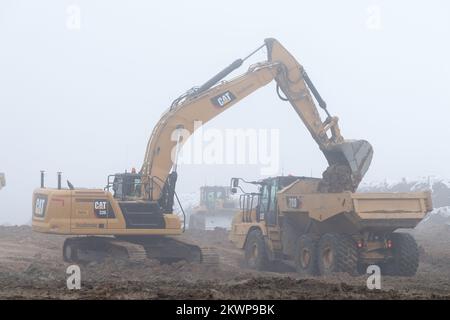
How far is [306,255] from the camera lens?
17047 mm

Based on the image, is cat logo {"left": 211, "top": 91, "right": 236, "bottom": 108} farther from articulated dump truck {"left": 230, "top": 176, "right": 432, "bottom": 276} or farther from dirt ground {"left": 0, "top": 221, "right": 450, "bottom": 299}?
dirt ground {"left": 0, "top": 221, "right": 450, "bottom": 299}

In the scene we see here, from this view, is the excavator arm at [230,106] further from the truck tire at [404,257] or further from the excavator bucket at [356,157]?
the truck tire at [404,257]

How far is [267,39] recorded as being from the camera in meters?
18.8

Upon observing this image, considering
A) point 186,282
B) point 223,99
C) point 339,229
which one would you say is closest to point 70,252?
point 223,99

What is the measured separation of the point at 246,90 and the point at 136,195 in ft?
11.5

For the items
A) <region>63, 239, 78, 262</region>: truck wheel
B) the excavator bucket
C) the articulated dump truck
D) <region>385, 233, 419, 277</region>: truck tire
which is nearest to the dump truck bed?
the articulated dump truck

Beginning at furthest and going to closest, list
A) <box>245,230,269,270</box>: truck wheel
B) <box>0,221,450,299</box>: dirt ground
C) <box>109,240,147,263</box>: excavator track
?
<box>245,230,269,270</box>: truck wheel, <box>109,240,147,263</box>: excavator track, <box>0,221,450,299</box>: dirt ground

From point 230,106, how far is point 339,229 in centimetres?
408

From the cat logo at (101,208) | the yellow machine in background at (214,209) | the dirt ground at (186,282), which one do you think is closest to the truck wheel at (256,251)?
the dirt ground at (186,282)

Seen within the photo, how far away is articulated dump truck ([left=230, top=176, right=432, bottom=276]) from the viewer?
50.9 feet

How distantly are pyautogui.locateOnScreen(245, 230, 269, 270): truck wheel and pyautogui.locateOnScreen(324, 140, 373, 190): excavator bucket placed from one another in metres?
2.50
